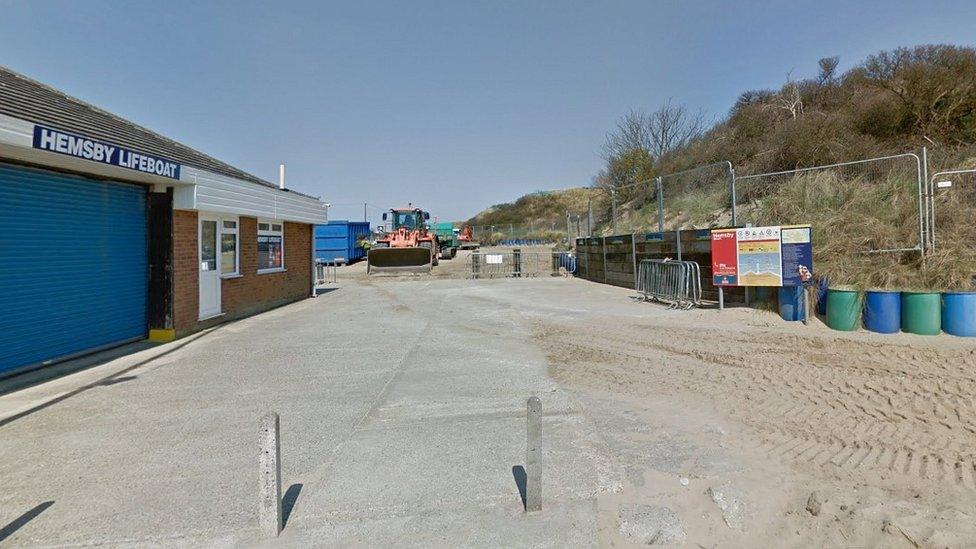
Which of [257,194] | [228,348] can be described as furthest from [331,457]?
[257,194]

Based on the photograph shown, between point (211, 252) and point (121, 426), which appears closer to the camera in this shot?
point (121, 426)

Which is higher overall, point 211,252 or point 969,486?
point 211,252

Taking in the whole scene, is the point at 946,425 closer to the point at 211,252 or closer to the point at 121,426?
the point at 121,426

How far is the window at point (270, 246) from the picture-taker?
512 inches

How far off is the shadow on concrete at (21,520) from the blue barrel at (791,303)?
11354 millimetres

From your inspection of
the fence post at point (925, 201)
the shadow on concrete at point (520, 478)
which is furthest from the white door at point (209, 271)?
the fence post at point (925, 201)

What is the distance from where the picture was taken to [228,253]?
11375 millimetres

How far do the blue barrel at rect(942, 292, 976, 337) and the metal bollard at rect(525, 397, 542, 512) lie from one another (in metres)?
9.13

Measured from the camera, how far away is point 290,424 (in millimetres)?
4879

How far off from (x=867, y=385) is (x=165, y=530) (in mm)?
7168

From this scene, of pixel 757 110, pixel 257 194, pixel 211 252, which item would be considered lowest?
pixel 211 252

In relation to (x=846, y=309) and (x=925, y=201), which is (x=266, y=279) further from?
(x=925, y=201)

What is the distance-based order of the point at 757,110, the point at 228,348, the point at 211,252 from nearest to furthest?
the point at 228,348
the point at 211,252
the point at 757,110

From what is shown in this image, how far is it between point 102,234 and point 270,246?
5.33 metres
